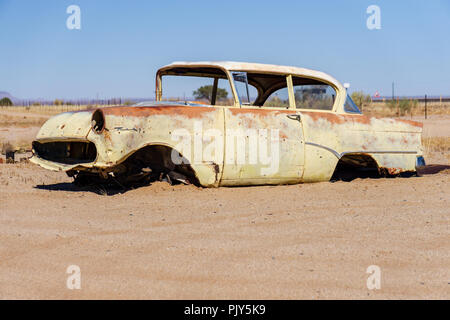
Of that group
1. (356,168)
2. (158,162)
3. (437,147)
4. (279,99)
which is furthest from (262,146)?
(437,147)

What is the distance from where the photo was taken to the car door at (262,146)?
21.3 ft

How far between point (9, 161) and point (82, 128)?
5.59 m

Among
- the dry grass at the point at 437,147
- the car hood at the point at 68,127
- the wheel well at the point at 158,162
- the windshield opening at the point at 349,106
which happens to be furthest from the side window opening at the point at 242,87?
the dry grass at the point at 437,147

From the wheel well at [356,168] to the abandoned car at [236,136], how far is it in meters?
0.02

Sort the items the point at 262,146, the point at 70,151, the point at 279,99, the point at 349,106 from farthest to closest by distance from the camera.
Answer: the point at 349,106
the point at 279,99
the point at 262,146
the point at 70,151

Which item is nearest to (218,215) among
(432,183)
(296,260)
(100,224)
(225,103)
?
(100,224)

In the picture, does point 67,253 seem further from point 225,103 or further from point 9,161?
point 9,161

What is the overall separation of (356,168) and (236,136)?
100 inches

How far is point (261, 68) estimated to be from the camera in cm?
704

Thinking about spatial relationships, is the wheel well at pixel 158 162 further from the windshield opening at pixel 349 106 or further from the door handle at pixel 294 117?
the windshield opening at pixel 349 106

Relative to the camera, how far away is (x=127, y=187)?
691 centimetres

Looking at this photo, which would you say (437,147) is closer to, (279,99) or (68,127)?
(279,99)

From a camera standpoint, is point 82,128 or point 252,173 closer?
point 82,128

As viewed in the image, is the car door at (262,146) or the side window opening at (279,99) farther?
the side window opening at (279,99)
